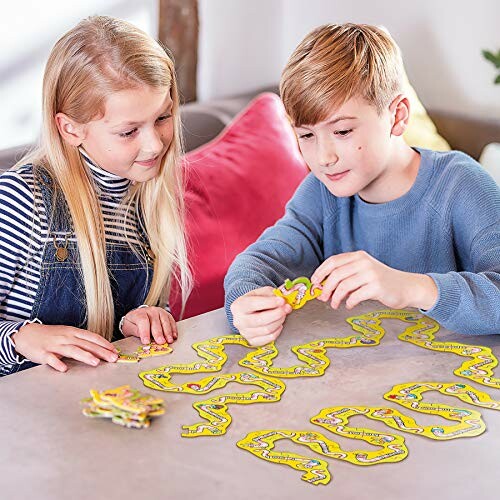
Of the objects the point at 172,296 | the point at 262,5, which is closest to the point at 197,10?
the point at 262,5

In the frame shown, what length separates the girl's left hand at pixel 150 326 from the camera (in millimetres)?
1496

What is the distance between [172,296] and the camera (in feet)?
7.75

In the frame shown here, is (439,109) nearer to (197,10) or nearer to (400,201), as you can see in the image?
(197,10)

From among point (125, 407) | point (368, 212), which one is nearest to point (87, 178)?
point (368, 212)

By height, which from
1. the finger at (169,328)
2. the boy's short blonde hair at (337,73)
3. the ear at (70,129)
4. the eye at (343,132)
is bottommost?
the finger at (169,328)

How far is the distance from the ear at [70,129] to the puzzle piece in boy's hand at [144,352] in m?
0.47

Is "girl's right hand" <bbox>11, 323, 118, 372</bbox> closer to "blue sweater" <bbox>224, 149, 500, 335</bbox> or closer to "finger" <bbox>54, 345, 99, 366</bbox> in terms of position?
"finger" <bbox>54, 345, 99, 366</bbox>

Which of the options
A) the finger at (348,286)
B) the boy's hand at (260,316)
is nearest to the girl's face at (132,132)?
the boy's hand at (260,316)

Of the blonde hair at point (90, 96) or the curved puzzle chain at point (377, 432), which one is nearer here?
the curved puzzle chain at point (377, 432)

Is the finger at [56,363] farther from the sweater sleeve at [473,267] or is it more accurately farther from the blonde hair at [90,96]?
the sweater sleeve at [473,267]

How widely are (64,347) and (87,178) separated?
17.4 inches

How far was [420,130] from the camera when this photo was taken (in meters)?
2.83

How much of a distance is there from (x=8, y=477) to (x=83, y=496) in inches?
4.2

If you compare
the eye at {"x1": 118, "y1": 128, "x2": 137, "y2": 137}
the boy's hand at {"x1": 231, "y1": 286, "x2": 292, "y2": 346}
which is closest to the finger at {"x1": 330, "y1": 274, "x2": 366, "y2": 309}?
the boy's hand at {"x1": 231, "y1": 286, "x2": 292, "y2": 346}
